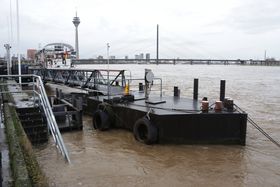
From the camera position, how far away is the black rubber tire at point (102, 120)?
13.3 m

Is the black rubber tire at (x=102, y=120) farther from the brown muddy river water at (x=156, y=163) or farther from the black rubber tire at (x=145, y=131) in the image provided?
the black rubber tire at (x=145, y=131)

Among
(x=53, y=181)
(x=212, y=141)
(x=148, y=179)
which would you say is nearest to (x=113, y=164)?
(x=148, y=179)

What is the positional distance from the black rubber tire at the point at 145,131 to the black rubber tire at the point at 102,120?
2131 millimetres

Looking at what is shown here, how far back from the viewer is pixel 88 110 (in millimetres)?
16812

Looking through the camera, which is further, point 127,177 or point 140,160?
point 140,160

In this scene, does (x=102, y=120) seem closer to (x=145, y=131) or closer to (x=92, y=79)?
(x=145, y=131)

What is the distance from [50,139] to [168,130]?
412 cm

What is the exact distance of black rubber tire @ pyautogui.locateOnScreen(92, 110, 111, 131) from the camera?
13297 millimetres

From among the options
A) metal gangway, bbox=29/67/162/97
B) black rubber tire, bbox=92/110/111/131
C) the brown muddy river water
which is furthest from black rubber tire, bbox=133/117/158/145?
metal gangway, bbox=29/67/162/97

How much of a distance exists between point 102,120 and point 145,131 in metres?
2.78

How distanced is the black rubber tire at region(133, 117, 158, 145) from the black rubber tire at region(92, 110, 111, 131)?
2.13 m

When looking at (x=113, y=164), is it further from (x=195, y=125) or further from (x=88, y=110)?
(x=88, y=110)

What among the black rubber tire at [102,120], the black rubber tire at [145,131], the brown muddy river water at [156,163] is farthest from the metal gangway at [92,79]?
the brown muddy river water at [156,163]

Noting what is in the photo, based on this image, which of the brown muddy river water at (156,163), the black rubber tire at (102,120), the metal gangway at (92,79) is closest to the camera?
the brown muddy river water at (156,163)
